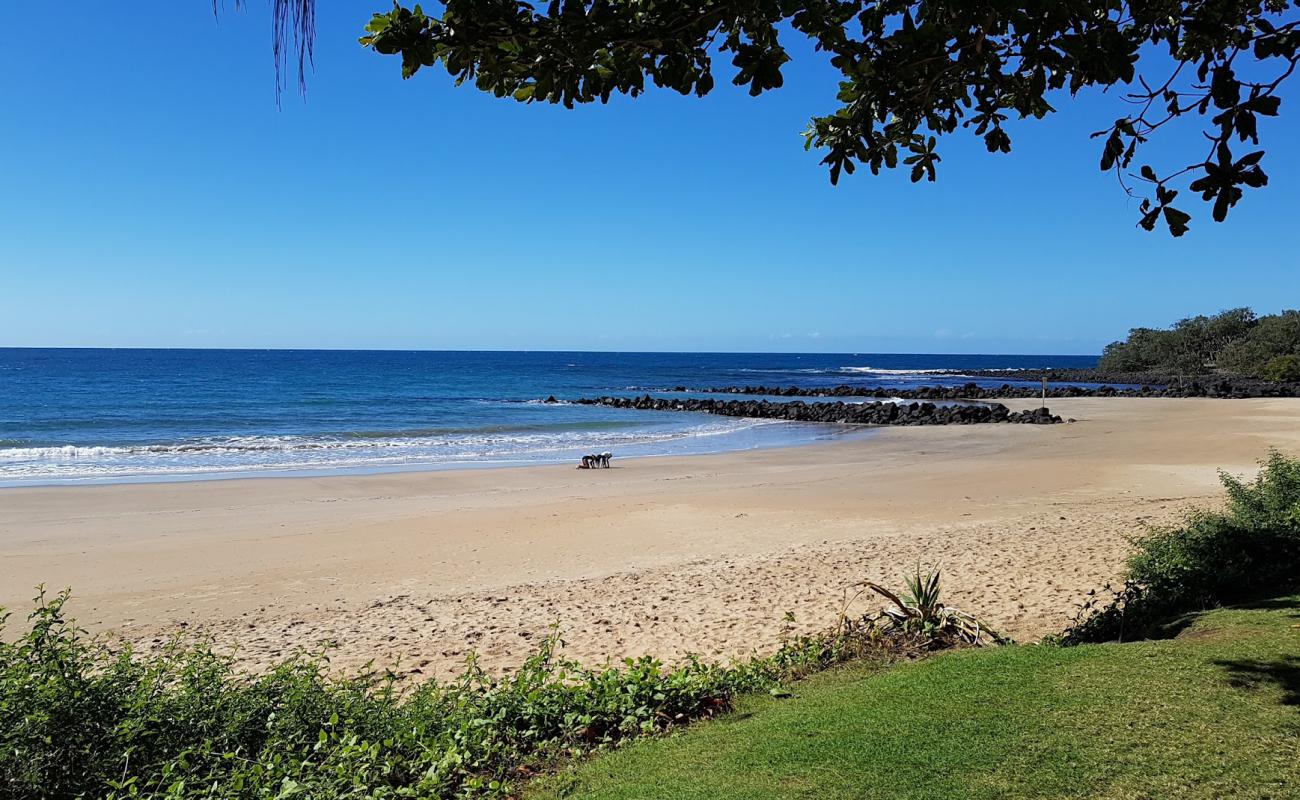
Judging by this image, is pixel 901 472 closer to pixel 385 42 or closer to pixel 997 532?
pixel 997 532

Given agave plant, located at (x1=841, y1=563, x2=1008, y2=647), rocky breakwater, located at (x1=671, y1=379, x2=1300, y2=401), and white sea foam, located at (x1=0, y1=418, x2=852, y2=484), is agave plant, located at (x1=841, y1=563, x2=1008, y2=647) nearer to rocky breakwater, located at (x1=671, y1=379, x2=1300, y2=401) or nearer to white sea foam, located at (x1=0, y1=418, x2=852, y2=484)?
white sea foam, located at (x1=0, y1=418, x2=852, y2=484)

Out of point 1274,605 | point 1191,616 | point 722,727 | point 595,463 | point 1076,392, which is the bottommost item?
point 595,463

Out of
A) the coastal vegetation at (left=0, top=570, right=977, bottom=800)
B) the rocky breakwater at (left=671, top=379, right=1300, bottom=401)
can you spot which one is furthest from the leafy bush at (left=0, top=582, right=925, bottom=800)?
the rocky breakwater at (left=671, top=379, right=1300, bottom=401)

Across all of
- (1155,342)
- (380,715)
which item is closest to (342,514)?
(380,715)

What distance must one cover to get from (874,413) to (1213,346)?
53.8 m

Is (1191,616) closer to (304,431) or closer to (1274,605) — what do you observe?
(1274,605)

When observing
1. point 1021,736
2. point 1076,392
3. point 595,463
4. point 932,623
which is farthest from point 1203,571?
point 1076,392

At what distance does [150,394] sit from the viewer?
5097 centimetres

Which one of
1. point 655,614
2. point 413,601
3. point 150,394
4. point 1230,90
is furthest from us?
point 150,394

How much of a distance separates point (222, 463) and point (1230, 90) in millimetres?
25200

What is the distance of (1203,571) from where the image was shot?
20.5 ft

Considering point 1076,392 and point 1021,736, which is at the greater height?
point 1076,392

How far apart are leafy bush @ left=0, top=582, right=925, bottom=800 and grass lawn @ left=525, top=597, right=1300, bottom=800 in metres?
0.40

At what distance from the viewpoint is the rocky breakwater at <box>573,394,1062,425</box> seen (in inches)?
1443
